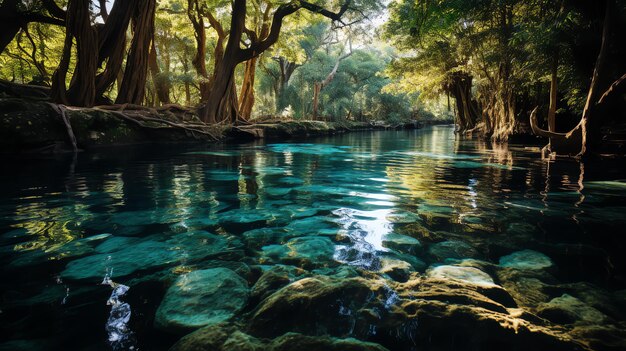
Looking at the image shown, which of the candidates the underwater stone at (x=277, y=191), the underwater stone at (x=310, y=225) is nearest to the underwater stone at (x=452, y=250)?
the underwater stone at (x=310, y=225)

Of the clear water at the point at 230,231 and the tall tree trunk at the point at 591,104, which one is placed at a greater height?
the tall tree trunk at the point at 591,104

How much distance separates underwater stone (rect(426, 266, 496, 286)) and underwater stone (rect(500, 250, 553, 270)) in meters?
0.32

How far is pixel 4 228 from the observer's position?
2.86 m

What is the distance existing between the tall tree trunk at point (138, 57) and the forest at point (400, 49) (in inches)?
1.6

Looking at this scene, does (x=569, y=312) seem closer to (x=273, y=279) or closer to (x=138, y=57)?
(x=273, y=279)

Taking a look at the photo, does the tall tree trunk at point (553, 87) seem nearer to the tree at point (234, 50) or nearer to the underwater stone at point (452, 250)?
the tree at point (234, 50)

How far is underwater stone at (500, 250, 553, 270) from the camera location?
2268mm

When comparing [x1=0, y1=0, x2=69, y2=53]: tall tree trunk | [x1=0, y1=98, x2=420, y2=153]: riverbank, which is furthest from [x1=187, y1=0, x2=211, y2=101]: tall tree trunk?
[x1=0, y1=0, x2=69, y2=53]: tall tree trunk

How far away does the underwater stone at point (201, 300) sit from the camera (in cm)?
162

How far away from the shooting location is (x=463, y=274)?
2.11 metres

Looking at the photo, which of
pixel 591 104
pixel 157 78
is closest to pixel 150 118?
pixel 157 78

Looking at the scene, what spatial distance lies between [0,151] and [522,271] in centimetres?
1021

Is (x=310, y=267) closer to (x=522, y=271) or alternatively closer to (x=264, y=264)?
(x=264, y=264)

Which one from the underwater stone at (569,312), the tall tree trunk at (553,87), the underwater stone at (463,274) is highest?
the tall tree trunk at (553,87)
